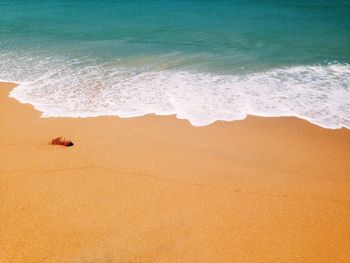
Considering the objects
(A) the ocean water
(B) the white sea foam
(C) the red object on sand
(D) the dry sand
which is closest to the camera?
(D) the dry sand

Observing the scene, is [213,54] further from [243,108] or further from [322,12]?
[322,12]

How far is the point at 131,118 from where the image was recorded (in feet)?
26.0

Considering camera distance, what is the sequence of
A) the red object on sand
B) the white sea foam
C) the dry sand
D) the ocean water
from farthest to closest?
the ocean water
the white sea foam
the red object on sand
the dry sand

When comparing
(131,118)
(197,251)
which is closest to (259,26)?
(131,118)

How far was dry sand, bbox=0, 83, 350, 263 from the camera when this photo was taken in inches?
171

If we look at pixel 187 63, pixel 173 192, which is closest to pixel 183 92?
pixel 187 63

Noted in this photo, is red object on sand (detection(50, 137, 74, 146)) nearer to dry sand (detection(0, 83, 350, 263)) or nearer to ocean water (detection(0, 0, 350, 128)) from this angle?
dry sand (detection(0, 83, 350, 263))

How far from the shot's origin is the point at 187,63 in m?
12.5

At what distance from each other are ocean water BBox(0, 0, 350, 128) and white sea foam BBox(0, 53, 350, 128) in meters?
0.03

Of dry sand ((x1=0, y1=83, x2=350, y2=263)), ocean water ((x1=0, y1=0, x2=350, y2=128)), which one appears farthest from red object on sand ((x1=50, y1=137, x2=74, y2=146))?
ocean water ((x1=0, y1=0, x2=350, y2=128))

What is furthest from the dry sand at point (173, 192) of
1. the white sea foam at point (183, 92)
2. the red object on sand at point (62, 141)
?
the white sea foam at point (183, 92)

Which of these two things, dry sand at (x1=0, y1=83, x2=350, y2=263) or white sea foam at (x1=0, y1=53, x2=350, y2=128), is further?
white sea foam at (x1=0, y1=53, x2=350, y2=128)

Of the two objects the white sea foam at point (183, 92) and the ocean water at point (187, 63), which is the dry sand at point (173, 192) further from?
the ocean water at point (187, 63)

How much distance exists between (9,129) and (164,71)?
5.72m
